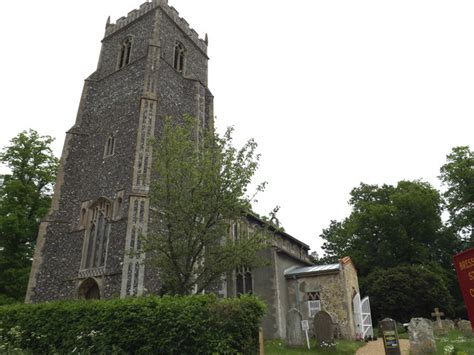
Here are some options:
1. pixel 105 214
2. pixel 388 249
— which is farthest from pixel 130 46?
pixel 388 249

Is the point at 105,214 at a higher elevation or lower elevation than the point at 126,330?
higher

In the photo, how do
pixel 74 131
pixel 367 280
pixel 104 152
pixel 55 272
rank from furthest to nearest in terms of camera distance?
pixel 367 280, pixel 74 131, pixel 104 152, pixel 55 272

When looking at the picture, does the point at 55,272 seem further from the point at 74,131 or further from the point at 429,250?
the point at 429,250

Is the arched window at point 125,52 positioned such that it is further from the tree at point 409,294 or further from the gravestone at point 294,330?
the tree at point 409,294

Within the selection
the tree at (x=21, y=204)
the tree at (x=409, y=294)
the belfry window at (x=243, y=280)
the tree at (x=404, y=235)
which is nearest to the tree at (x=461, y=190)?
the tree at (x=404, y=235)

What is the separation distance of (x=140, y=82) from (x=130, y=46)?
4458mm

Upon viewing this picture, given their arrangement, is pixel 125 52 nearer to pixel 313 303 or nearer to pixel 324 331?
pixel 313 303

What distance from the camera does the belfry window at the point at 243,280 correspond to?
19609mm

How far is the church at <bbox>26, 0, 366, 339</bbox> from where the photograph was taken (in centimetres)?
1567

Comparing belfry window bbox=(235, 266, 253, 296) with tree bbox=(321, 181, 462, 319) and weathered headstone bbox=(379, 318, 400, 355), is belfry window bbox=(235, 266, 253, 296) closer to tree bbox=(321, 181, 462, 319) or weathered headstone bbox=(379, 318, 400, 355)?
weathered headstone bbox=(379, 318, 400, 355)

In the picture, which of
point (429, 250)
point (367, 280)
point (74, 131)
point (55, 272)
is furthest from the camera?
point (429, 250)

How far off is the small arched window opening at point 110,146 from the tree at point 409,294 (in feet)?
74.8

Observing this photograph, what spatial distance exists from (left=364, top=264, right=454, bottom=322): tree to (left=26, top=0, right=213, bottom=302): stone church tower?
19.3m

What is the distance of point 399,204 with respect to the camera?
33406mm
